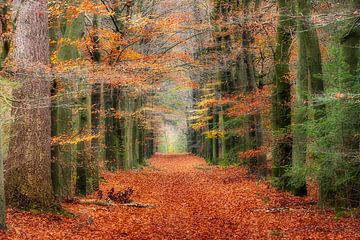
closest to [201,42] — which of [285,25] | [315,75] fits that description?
[285,25]

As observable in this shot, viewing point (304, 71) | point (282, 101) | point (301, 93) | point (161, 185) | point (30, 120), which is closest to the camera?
point (30, 120)

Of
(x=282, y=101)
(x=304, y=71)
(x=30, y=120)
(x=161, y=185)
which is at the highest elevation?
(x=304, y=71)

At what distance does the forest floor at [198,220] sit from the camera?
9.39m

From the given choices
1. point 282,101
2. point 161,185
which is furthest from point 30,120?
point 161,185

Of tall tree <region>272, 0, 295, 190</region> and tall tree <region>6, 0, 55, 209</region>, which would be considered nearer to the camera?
tall tree <region>6, 0, 55, 209</region>

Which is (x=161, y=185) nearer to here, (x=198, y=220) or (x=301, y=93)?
(x=198, y=220)

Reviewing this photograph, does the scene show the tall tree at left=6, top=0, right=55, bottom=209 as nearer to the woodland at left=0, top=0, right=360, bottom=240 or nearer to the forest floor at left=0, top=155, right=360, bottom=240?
the woodland at left=0, top=0, right=360, bottom=240

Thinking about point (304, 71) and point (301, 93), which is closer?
point (301, 93)

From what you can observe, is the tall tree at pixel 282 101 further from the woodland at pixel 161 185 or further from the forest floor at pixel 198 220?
the forest floor at pixel 198 220

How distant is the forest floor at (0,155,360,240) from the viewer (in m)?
9.39

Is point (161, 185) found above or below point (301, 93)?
below

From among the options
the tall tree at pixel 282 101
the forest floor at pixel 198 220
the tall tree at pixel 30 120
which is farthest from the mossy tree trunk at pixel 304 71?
the tall tree at pixel 30 120

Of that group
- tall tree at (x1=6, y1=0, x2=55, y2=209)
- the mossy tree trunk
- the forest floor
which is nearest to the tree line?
the mossy tree trunk

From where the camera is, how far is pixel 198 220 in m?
11.8
